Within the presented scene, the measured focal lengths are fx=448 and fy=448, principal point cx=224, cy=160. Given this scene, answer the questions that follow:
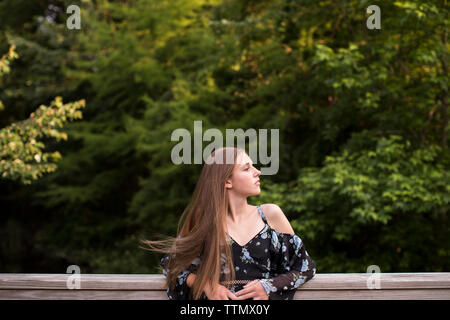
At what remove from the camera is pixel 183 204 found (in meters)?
9.29

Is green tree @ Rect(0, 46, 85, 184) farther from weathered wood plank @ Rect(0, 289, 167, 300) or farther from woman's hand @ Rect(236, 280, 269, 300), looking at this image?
woman's hand @ Rect(236, 280, 269, 300)

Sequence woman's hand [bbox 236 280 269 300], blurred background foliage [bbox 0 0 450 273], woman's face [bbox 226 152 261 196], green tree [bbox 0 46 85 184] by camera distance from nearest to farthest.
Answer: woman's hand [bbox 236 280 269 300] < woman's face [bbox 226 152 261 196] < green tree [bbox 0 46 85 184] < blurred background foliage [bbox 0 0 450 273]

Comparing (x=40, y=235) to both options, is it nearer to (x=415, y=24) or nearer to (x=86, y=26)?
(x=86, y=26)

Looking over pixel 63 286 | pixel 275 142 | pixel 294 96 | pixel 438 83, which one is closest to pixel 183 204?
pixel 275 142

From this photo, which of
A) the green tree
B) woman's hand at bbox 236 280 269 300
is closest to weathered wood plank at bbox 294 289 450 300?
woman's hand at bbox 236 280 269 300

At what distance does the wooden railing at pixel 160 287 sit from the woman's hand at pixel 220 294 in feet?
0.64

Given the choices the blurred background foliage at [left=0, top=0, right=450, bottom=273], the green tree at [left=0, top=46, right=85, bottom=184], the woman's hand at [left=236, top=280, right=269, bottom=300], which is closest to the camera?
the woman's hand at [left=236, top=280, right=269, bottom=300]

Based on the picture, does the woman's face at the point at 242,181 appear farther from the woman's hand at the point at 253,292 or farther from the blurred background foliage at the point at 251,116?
the blurred background foliage at the point at 251,116

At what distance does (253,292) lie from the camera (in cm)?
187

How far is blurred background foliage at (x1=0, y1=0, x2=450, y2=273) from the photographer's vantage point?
6016mm

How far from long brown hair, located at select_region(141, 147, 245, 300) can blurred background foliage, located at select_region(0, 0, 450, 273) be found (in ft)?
12.5

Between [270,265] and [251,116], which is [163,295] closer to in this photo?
[270,265]

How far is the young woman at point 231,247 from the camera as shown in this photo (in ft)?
6.17

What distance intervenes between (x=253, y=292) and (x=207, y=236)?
30 cm
